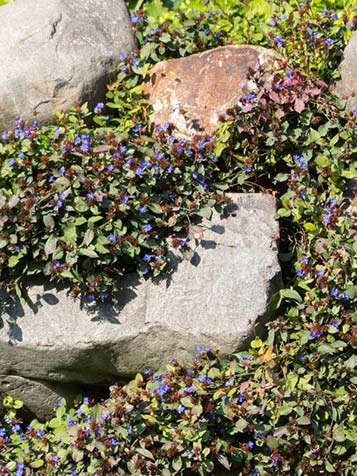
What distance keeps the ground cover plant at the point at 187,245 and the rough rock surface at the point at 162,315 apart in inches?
3.8

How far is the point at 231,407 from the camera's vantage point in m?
4.07

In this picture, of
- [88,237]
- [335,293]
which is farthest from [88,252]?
[335,293]

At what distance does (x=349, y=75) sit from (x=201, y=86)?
2.69 feet

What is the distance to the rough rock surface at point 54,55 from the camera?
16.3ft

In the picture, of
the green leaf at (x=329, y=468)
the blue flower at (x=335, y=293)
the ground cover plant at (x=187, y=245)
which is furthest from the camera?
the blue flower at (x=335, y=293)

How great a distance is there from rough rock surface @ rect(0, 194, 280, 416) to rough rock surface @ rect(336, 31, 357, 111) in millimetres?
787

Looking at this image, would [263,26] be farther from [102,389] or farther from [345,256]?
[102,389]

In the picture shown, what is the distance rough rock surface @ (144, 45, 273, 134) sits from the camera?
4844 millimetres

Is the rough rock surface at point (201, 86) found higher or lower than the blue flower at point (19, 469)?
higher

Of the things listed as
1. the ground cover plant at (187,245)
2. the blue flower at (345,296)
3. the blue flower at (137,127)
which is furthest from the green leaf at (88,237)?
the blue flower at (345,296)

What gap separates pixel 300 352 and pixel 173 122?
150 cm

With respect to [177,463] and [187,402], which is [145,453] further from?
[187,402]

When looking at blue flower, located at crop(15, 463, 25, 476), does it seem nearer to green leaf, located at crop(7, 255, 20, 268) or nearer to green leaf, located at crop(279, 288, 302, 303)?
green leaf, located at crop(7, 255, 20, 268)

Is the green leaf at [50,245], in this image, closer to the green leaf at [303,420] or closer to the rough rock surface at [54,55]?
the rough rock surface at [54,55]
